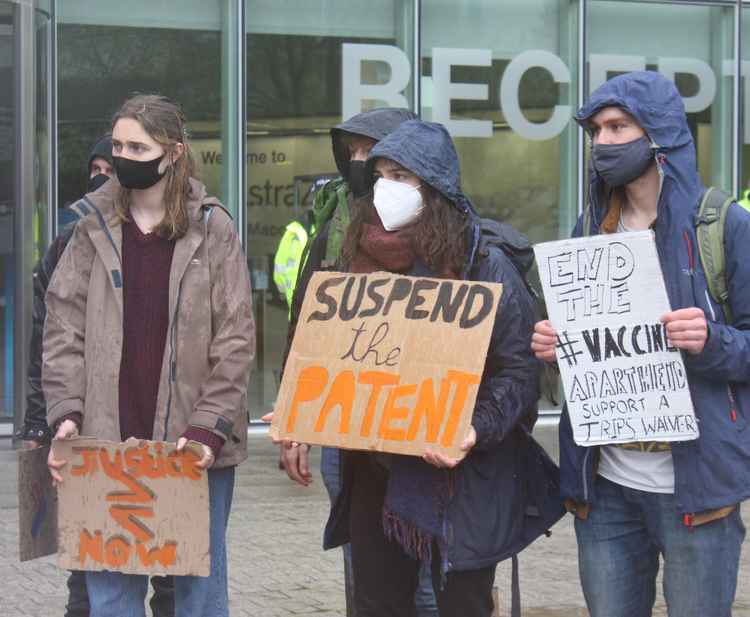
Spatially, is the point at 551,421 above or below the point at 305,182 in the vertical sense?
below

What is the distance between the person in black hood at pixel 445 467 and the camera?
4035mm

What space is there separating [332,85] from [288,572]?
21.0 ft

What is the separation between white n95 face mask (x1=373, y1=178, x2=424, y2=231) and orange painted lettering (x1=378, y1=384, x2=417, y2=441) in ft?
1.49

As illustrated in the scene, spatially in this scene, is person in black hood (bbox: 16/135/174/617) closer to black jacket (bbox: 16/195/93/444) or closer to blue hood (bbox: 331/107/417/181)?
black jacket (bbox: 16/195/93/444)

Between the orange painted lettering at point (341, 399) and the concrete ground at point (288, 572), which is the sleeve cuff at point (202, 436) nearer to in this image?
the orange painted lettering at point (341, 399)

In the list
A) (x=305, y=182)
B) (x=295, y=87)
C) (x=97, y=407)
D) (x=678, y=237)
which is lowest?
(x=97, y=407)

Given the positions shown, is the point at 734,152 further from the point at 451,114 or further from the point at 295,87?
the point at 295,87

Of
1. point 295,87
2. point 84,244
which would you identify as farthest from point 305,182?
point 84,244

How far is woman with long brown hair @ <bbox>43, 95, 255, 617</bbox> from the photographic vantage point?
4359 mm

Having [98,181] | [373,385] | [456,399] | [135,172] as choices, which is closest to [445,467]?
[456,399]

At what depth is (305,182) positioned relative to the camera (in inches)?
501

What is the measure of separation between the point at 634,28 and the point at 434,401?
398 inches

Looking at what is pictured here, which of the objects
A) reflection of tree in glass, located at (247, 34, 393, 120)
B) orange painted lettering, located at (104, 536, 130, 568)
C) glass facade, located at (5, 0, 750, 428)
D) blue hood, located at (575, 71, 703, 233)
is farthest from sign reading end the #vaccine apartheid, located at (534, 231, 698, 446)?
reflection of tree in glass, located at (247, 34, 393, 120)

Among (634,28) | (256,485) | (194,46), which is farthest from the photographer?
(634,28)
